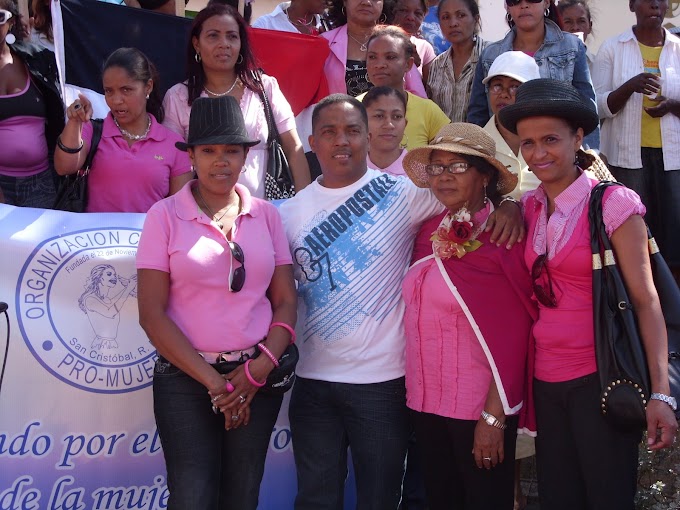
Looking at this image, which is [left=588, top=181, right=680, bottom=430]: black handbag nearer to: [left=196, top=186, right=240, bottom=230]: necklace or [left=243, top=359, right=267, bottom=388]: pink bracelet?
[left=243, top=359, right=267, bottom=388]: pink bracelet

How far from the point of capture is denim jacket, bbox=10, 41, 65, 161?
4.40 m

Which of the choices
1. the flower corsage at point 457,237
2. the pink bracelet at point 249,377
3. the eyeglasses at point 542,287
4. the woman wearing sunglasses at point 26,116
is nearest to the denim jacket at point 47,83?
the woman wearing sunglasses at point 26,116

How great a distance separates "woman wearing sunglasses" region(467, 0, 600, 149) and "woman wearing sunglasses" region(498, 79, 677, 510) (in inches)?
73.8

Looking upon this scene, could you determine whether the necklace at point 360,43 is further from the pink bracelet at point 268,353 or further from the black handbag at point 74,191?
the pink bracelet at point 268,353

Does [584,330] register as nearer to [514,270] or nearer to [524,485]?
[514,270]

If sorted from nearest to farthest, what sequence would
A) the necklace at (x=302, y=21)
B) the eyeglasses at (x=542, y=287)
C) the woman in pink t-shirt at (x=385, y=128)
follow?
1. the eyeglasses at (x=542, y=287)
2. the woman in pink t-shirt at (x=385, y=128)
3. the necklace at (x=302, y=21)

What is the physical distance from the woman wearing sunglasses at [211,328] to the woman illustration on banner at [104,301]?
618mm

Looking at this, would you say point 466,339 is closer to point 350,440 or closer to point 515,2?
point 350,440

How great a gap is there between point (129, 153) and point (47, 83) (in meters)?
0.70

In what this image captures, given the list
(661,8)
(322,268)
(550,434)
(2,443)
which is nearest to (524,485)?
(550,434)

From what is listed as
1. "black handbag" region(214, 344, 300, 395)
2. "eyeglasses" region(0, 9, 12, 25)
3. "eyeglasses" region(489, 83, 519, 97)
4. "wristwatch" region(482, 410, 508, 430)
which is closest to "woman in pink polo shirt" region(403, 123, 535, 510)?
"wristwatch" region(482, 410, 508, 430)

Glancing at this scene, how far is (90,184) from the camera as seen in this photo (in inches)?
162

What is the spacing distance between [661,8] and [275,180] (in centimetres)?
347

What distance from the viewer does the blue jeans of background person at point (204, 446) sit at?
3064 mm
